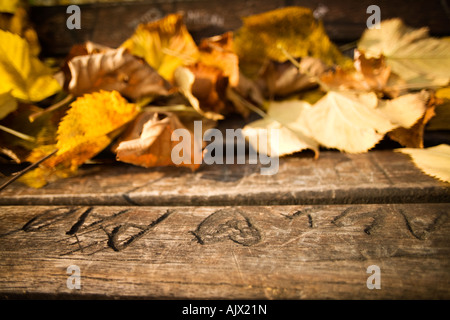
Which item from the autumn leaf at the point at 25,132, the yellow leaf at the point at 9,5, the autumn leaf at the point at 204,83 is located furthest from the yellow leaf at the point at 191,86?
the yellow leaf at the point at 9,5

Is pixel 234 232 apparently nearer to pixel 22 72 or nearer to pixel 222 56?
pixel 222 56

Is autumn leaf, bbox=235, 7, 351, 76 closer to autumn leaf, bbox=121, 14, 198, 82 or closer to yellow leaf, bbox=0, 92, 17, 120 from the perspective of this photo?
autumn leaf, bbox=121, 14, 198, 82

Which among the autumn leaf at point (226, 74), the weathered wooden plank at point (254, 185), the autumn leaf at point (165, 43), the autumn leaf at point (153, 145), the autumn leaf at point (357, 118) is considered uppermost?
the autumn leaf at point (165, 43)

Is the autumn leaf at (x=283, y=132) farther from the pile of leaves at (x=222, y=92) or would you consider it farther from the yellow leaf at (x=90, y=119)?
the yellow leaf at (x=90, y=119)

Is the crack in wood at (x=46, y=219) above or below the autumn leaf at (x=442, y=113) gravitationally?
below

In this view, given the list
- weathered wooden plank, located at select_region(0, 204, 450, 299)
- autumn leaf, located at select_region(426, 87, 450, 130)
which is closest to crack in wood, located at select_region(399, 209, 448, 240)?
weathered wooden plank, located at select_region(0, 204, 450, 299)
